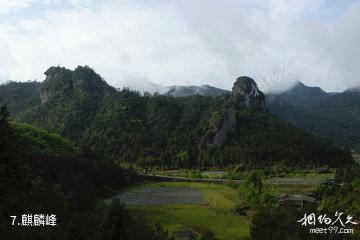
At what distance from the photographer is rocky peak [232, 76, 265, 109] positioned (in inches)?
6560

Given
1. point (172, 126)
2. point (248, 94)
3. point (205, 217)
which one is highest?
point (248, 94)

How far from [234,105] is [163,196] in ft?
283

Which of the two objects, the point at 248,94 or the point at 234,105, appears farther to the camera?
the point at 248,94

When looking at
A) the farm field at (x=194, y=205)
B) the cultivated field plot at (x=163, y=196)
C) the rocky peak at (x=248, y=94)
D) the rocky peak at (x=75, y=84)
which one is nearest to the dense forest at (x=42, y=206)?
the farm field at (x=194, y=205)

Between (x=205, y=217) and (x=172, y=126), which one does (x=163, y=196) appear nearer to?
(x=205, y=217)

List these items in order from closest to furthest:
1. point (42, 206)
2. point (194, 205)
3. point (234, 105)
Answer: point (42, 206) < point (194, 205) < point (234, 105)

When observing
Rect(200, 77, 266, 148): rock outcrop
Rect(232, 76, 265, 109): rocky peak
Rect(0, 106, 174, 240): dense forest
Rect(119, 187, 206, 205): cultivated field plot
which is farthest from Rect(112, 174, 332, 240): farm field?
Rect(232, 76, 265, 109): rocky peak

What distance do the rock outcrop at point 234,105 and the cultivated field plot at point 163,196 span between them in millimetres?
54452

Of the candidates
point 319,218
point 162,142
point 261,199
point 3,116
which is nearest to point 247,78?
point 162,142

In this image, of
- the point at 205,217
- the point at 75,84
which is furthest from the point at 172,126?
the point at 205,217

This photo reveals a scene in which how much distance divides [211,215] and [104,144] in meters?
87.1

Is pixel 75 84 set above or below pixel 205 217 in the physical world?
above

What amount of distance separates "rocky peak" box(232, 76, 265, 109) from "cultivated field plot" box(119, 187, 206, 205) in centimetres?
8887

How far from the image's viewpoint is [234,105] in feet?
505
